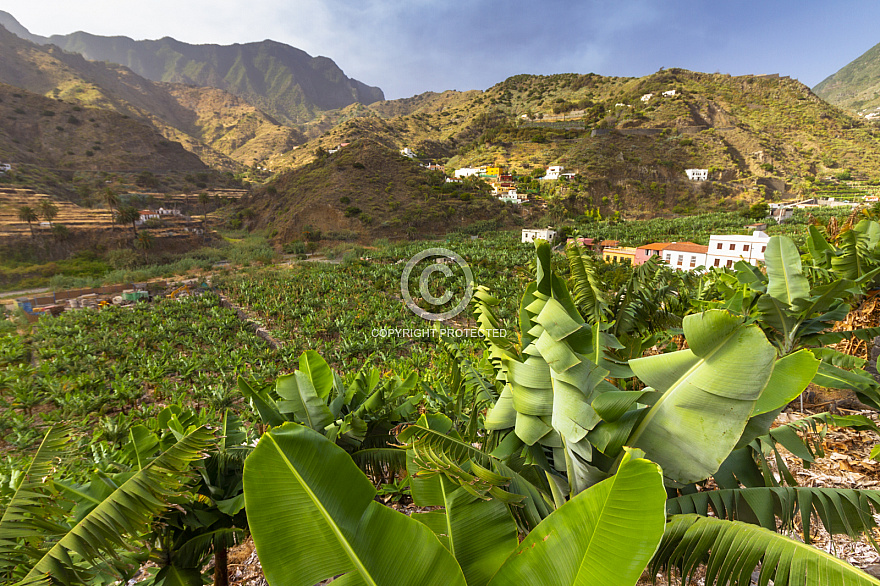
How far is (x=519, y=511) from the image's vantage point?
64.6 inches

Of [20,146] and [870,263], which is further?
[20,146]

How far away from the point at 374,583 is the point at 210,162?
88.4 metres

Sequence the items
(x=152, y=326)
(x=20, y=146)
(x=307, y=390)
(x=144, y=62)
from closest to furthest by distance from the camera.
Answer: (x=307, y=390)
(x=152, y=326)
(x=20, y=146)
(x=144, y=62)

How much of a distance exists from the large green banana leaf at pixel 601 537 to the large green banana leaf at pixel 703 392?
474 mm

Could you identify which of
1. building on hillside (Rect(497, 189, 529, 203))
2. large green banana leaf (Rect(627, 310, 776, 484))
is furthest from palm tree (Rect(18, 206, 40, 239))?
building on hillside (Rect(497, 189, 529, 203))

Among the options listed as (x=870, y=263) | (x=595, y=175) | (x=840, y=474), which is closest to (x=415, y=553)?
(x=840, y=474)

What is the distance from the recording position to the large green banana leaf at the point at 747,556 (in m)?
0.95

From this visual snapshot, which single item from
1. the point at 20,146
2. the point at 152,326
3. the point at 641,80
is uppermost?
the point at 641,80

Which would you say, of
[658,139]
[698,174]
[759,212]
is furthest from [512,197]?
[658,139]

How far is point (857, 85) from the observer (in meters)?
137

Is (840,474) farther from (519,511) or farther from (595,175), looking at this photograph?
(595,175)

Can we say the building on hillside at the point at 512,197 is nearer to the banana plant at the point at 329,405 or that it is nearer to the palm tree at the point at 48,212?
the palm tree at the point at 48,212

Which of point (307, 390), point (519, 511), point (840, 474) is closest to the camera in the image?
point (519, 511)

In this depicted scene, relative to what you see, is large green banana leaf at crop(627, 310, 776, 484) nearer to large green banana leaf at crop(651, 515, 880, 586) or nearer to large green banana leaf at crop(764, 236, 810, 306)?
large green banana leaf at crop(651, 515, 880, 586)
